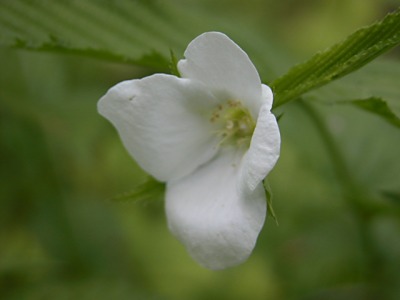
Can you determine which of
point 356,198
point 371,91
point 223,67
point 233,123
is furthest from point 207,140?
point 356,198

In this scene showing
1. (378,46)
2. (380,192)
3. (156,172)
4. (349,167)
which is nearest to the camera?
(378,46)

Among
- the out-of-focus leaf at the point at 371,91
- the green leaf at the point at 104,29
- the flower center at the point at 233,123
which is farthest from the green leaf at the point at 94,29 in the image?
the out-of-focus leaf at the point at 371,91

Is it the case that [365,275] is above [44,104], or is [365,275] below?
above

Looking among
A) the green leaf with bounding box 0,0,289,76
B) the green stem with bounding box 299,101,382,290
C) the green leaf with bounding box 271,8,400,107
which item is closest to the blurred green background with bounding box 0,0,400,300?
the green stem with bounding box 299,101,382,290

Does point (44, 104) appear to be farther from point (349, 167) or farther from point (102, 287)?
point (349, 167)

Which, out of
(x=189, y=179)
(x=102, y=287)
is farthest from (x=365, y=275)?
(x=189, y=179)

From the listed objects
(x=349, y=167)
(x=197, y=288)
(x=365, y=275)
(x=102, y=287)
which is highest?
(x=349, y=167)

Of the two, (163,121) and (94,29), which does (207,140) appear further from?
(94,29)

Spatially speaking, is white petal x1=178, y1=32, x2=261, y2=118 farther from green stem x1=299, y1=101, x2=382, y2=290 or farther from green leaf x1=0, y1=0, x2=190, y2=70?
green stem x1=299, y1=101, x2=382, y2=290
